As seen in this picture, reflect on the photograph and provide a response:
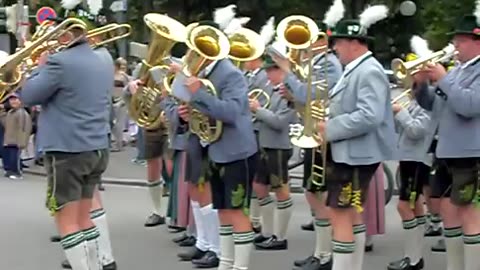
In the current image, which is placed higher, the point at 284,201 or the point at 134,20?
the point at 134,20

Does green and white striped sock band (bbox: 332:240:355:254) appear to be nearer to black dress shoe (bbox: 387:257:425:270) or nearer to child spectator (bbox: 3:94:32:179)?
black dress shoe (bbox: 387:257:425:270)

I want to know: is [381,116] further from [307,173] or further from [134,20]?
[134,20]

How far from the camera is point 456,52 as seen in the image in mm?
6582

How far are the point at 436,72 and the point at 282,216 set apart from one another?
262cm

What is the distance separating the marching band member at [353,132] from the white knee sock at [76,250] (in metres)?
1.61

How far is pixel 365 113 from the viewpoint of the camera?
6031mm

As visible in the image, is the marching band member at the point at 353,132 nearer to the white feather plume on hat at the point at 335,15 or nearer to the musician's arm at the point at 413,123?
the white feather plume on hat at the point at 335,15

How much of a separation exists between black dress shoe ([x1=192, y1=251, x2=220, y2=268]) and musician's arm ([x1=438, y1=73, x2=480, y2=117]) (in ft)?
7.99

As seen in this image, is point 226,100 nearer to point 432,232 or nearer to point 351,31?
point 351,31

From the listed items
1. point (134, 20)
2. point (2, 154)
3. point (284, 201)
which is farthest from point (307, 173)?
point (134, 20)

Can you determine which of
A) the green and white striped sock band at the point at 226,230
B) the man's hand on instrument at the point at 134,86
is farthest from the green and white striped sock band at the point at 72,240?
the man's hand on instrument at the point at 134,86

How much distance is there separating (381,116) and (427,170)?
1.68 meters

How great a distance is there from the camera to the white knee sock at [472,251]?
21.1 feet

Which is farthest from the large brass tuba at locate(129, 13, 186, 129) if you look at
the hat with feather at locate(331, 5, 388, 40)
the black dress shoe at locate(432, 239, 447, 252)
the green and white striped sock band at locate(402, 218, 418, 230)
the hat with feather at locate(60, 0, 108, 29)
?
the black dress shoe at locate(432, 239, 447, 252)
